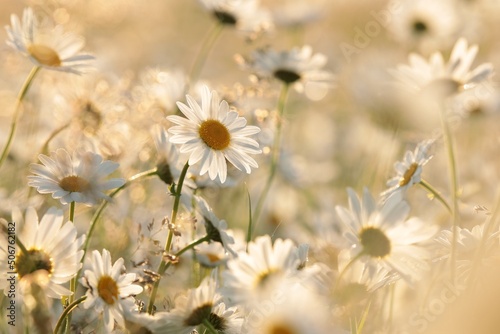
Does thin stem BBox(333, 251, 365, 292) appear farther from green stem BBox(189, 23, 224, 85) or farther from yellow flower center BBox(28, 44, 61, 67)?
green stem BBox(189, 23, 224, 85)

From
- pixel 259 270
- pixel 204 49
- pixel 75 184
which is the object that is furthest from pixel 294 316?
pixel 204 49

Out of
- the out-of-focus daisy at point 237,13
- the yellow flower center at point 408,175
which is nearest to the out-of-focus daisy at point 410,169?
the yellow flower center at point 408,175

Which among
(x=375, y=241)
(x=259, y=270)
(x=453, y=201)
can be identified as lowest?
(x=259, y=270)

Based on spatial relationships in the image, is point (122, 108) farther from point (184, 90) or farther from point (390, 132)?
point (390, 132)

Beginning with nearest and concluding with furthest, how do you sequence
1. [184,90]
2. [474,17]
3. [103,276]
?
[103,276]
[184,90]
[474,17]

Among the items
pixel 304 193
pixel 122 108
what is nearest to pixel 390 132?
pixel 304 193

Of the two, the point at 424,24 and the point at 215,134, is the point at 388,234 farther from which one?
the point at 424,24

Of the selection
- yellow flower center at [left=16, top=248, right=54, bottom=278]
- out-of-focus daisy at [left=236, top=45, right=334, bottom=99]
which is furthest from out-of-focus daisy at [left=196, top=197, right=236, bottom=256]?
out-of-focus daisy at [left=236, top=45, right=334, bottom=99]
